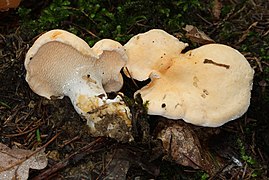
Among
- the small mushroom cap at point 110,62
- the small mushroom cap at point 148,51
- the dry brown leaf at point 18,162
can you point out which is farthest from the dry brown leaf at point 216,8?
the dry brown leaf at point 18,162

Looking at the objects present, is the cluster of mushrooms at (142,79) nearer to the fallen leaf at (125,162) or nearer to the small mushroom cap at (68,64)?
the small mushroom cap at (68,64)

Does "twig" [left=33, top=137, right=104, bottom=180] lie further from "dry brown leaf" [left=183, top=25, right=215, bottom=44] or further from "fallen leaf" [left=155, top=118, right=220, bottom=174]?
"dry brown leaf" [left=183, top=25, right=215, bottom=44]

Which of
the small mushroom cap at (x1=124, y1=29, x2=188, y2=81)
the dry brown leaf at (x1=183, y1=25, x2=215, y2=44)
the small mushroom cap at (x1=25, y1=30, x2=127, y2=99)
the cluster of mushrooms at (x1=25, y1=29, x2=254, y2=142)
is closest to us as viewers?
the small mushroom cap at (x1=25, y1=30, x2=127, y2=99)

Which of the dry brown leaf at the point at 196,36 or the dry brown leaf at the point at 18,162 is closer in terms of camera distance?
the dry brown leaf at the point at 18,162

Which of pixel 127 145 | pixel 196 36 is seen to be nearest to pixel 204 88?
pixel 127 145

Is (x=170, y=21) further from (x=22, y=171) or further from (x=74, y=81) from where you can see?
(x=22, y=171)

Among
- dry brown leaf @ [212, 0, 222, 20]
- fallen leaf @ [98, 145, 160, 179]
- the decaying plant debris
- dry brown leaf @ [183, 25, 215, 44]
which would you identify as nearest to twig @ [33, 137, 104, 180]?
the decaying plant debris

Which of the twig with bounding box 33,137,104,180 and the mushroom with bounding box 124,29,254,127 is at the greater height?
the mushroom with bounding box 124,29,254,127

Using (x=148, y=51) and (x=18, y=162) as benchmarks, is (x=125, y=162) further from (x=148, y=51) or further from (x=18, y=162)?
(x=148, y=51)
